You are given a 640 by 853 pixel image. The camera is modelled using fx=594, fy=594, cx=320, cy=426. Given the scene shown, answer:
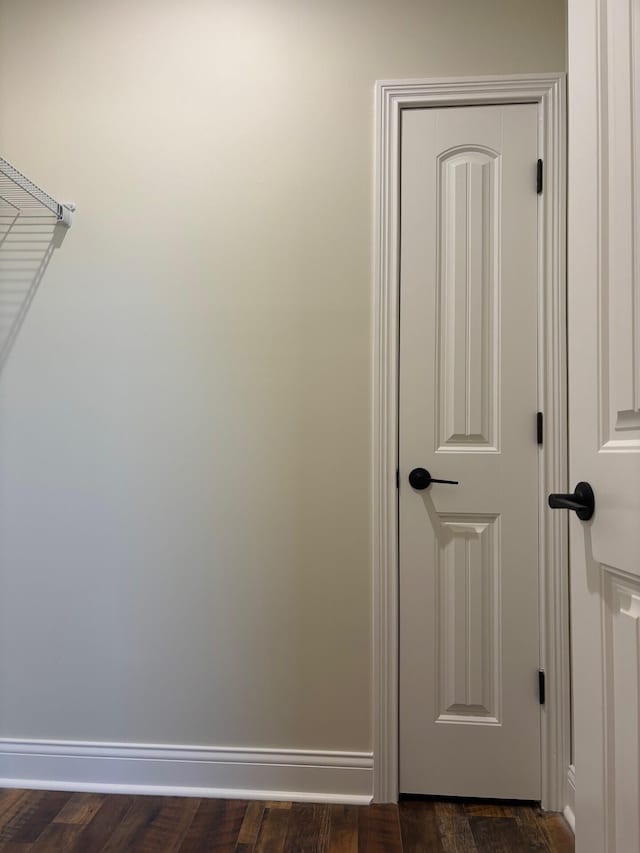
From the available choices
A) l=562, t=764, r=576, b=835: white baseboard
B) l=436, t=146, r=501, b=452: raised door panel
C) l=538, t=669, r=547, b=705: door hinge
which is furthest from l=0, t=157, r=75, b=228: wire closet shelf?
l=562, t=764, r=576, b=835: white baseboard

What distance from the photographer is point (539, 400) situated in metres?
1.85

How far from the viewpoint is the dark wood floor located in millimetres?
1612

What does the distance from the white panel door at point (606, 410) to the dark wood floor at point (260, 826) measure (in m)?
0.77

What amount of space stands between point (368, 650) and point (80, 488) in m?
1.07

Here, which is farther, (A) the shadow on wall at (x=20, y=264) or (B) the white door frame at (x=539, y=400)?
(A) the shadow on wall at (x=20, y=264)

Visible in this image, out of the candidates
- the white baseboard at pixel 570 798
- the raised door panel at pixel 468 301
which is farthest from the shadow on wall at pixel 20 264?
the white baseboard at pixel 570 798

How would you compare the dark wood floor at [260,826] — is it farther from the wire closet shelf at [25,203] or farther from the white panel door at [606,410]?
the wire closet shelf at [25,203]

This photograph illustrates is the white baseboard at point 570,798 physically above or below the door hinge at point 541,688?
below

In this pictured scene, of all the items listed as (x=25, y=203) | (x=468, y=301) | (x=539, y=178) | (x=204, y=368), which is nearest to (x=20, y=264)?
(x=25, y=203)

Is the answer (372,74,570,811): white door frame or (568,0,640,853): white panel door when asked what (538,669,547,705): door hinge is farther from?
(568,0,640,853): white panel door

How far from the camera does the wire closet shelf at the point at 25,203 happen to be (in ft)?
6.39

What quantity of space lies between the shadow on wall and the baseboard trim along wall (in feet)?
4.25

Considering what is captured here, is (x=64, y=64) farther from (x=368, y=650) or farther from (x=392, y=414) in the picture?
(x=368, y=650)

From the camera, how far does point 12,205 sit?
197cm
